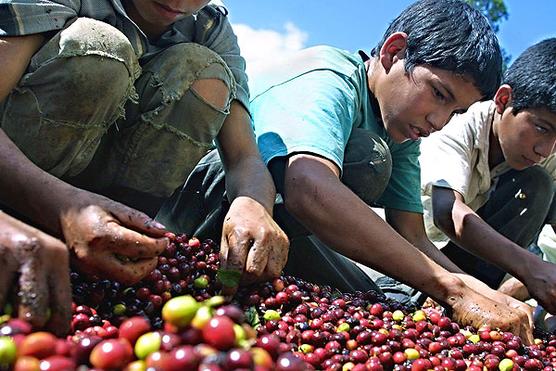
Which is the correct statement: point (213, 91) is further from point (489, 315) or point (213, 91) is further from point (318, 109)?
point (489, 315)

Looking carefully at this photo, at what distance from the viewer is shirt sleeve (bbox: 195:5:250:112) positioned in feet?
9.31

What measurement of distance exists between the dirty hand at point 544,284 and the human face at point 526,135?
92 centimetres

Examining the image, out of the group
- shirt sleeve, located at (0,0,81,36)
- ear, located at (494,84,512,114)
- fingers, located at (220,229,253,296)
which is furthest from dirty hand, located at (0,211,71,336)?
ear, located at (494,84,512,114)

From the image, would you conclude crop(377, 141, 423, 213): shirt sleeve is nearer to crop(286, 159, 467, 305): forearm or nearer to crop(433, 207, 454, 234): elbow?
crop(433, 207, 454, 234): elbow

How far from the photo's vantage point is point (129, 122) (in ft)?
8.23

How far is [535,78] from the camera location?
12.7 feet

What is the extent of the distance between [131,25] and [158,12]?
117 millimetres

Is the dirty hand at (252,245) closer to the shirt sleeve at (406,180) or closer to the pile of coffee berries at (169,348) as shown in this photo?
the pile of coffee berries at (169,348)

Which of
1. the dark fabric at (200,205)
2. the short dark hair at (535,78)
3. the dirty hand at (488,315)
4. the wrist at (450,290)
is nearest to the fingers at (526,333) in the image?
the dirty hand at (488,315)

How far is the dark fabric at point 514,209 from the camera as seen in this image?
14.1 ft

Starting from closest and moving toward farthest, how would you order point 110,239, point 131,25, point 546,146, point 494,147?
point 110,239
point 131,25
point 546,146
point 494,147

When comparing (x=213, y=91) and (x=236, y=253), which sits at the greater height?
(x=213, y=91)

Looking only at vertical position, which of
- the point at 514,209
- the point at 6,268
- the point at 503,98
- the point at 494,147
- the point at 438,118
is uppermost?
the point at 503,98

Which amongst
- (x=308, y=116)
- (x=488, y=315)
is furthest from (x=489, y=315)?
(x=308, y=116)
